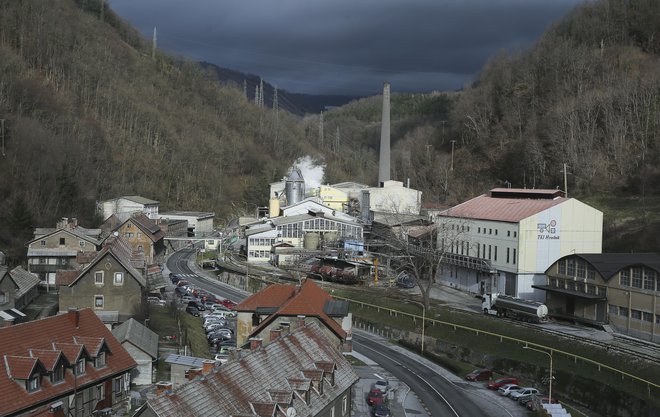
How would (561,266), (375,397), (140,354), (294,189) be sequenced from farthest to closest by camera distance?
(294,189) → (561,266) → (375,397) → (140,354)

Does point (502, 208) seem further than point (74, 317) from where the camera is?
Yes

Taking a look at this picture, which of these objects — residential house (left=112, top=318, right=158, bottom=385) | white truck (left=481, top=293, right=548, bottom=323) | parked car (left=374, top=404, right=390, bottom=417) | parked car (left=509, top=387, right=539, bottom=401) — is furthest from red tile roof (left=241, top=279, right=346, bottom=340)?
white truck (left=481, top=293, right=548, bottom=323)

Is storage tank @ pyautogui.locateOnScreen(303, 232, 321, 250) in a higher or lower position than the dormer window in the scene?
higher

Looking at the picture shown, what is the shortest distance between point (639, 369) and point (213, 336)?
23.0 m

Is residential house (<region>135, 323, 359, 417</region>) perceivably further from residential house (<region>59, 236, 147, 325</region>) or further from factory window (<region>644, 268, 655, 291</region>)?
factory window (<region>644, 268, 655, 291</region>)

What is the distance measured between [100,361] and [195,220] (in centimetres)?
6617

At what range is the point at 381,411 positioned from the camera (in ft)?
102

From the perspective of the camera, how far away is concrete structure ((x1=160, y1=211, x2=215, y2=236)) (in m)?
93.3

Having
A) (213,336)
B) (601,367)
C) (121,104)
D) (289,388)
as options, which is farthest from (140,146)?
(289,388)

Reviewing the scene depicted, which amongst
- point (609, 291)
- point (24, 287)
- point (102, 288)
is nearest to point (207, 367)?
point (102, 288)

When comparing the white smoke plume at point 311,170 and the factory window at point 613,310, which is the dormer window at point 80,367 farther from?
the white smoke plume at point 311,170

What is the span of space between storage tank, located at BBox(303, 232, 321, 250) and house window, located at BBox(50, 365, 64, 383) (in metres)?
47.4

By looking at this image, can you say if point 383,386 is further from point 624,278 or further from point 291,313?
point 624,278

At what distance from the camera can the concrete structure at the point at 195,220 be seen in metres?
93.3
